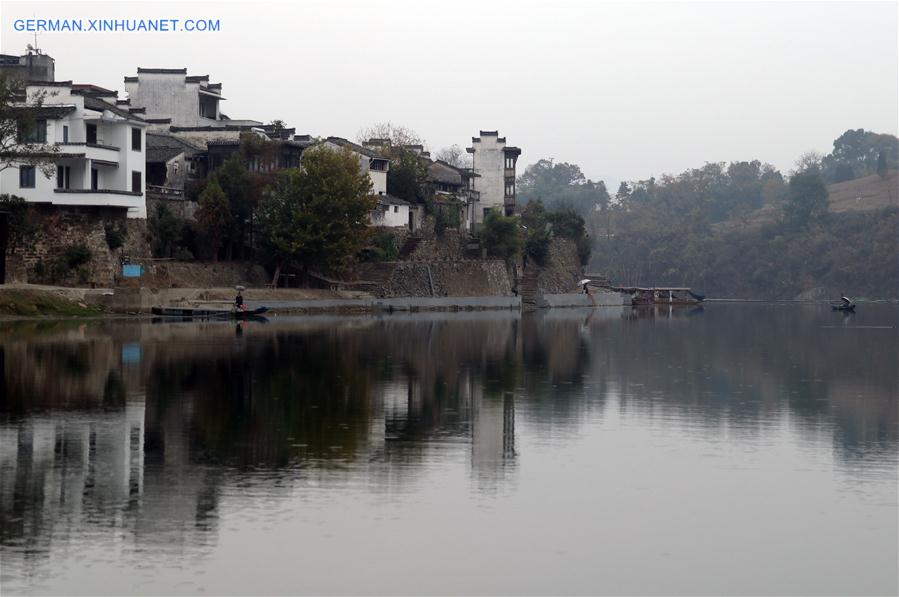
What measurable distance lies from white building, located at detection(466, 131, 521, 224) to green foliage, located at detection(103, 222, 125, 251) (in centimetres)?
5240

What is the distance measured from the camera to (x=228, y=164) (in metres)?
82.1

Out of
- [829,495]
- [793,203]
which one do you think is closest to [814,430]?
[829,495]

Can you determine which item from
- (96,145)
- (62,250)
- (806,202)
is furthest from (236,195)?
(806,202)

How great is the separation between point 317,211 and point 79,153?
16.9 metres

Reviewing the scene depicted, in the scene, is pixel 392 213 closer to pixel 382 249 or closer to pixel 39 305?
pixel 382 249

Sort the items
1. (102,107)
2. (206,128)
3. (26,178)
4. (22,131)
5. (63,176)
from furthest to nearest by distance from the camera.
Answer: (206,128), (102,107), (63,176), (26,178), (22,131)

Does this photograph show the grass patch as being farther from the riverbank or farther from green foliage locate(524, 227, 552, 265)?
green foliage locate(524, 227, 552, 265)

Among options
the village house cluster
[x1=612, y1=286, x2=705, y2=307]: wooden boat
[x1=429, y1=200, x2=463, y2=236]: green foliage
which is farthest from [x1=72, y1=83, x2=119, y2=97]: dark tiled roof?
[x1=612, y1=286, x2=705, y2=307]: wooden boat

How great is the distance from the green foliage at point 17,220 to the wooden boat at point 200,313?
291 inches

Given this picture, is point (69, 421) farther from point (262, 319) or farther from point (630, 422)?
point (262, 319)

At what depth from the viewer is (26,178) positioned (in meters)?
67.6

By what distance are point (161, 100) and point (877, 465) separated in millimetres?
77107

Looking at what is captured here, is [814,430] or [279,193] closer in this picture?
[814,430]

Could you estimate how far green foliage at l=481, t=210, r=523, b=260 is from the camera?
349 ft
